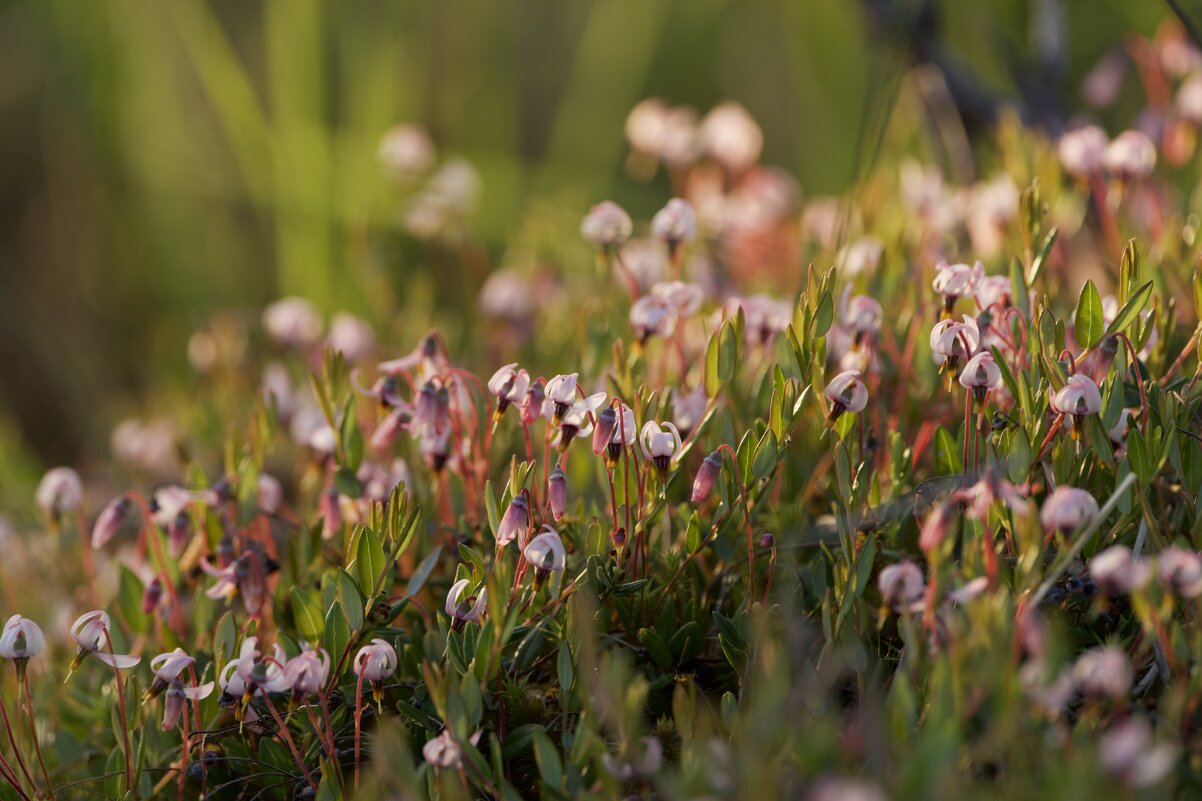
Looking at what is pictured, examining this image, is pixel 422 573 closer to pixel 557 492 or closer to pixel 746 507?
pixel 557 492

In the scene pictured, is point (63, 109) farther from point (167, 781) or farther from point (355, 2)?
point (167, 781)

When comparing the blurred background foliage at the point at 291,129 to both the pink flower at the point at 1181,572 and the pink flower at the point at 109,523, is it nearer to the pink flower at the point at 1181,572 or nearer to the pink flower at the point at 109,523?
the pink flower at the point at 109,523

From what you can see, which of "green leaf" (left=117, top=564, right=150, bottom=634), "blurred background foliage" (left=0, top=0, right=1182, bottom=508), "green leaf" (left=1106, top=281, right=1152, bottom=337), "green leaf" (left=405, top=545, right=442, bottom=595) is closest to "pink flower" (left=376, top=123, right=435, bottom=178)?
"blurred background foliage" (left=0, top=0, right=1182, bottom=508)

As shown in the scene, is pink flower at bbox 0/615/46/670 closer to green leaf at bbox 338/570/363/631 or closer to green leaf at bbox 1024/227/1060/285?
green leaf at bbox 338/570/363/631

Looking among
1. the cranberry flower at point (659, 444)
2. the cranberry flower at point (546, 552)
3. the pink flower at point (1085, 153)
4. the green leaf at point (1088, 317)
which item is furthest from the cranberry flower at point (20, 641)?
the pink flower at point (1085, 153)

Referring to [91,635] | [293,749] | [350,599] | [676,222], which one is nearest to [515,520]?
[350,599]

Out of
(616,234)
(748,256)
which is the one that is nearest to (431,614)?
(616,234)
